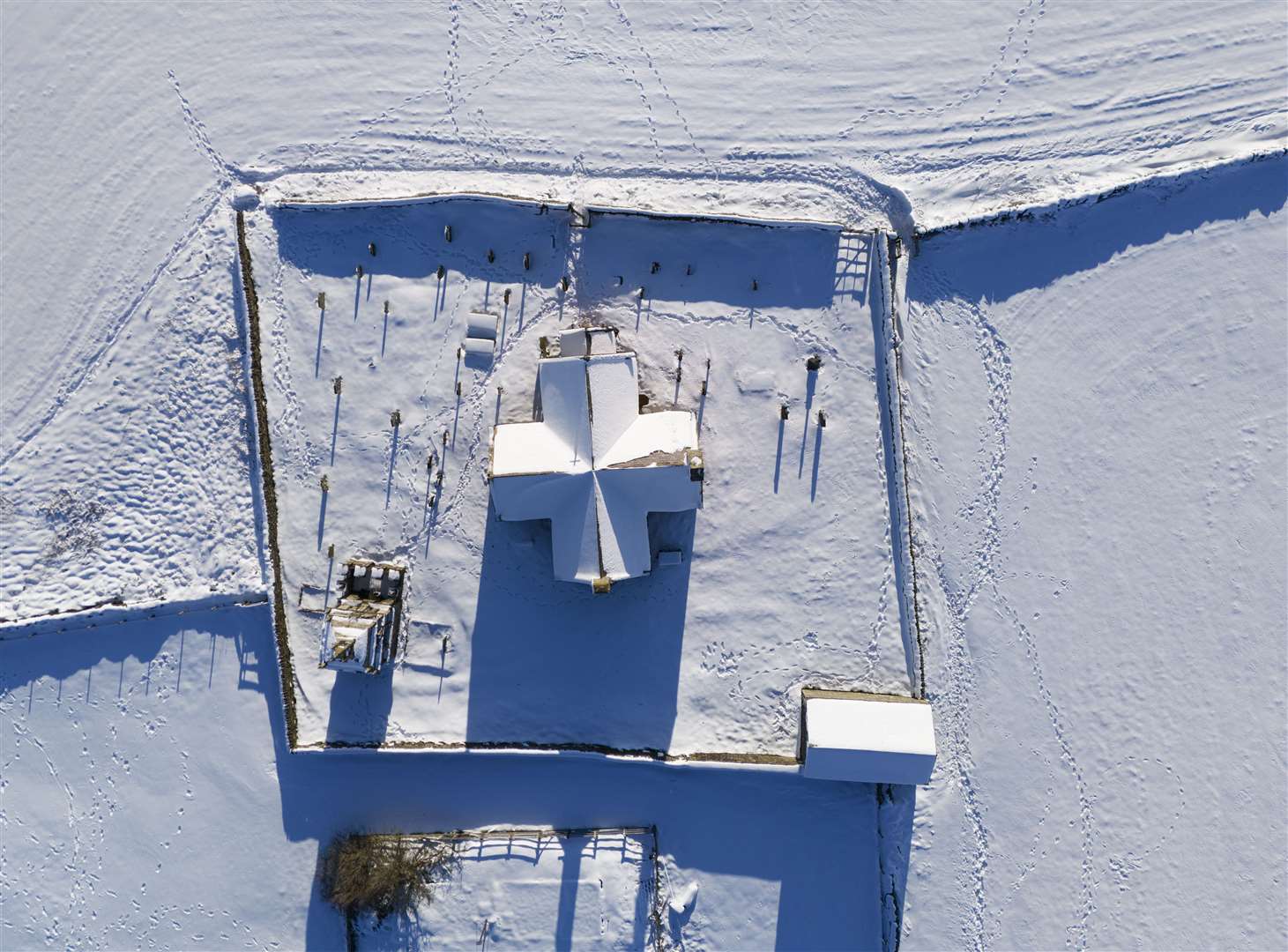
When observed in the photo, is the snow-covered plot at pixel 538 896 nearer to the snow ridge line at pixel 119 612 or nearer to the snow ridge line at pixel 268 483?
the snow ridge line at pixel 268 483

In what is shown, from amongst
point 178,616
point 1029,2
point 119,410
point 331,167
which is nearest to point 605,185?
point 331,167

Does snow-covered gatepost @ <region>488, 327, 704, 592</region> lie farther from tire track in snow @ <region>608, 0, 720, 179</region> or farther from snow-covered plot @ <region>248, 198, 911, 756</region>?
tire track in snow @ <region>608, 0, 720, 179</region>

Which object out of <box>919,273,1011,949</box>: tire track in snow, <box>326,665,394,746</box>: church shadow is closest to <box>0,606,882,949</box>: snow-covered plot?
<box>326,665,394,746</box>: church shadow

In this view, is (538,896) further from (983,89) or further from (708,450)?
(983,89)

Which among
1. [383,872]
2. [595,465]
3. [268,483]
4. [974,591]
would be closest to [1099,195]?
[974,591]

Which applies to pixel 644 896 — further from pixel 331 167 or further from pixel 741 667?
pixel 331 167
